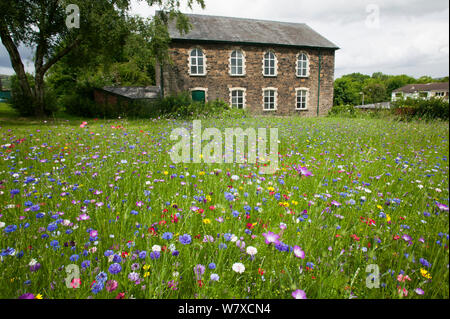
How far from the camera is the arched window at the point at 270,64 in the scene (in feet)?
69.8

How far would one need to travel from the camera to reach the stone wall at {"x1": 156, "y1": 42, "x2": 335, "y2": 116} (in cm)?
1912

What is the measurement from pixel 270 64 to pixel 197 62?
6.89 m

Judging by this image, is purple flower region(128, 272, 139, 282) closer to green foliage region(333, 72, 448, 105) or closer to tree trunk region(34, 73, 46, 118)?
tree trunk region(34, 73, 46, 118)

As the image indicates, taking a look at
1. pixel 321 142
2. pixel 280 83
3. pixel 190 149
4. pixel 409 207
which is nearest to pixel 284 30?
pixel 280 83

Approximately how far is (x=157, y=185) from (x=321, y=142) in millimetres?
4055

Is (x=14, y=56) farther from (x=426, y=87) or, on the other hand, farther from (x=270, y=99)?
(x=426, y=87)

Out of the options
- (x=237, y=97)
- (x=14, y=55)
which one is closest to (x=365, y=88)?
(x=237, y=97)

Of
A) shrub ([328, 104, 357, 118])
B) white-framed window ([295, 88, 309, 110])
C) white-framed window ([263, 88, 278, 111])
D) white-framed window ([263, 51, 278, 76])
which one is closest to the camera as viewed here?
shrub ([328, 104, 357, 118])

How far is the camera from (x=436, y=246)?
5.26ft

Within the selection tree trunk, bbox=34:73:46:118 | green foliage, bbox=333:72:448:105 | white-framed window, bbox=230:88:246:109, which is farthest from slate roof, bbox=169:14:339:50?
green foliage, bbox=333:72:448:105

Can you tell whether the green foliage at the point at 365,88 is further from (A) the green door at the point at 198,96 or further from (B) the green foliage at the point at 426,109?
(A) the green door at the point at 198,96

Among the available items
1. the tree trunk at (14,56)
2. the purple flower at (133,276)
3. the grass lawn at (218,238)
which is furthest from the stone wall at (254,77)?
the purple flower at (133,276)

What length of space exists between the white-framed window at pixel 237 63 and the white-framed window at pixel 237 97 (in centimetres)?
138

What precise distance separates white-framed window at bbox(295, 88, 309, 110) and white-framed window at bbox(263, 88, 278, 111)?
229 cm
